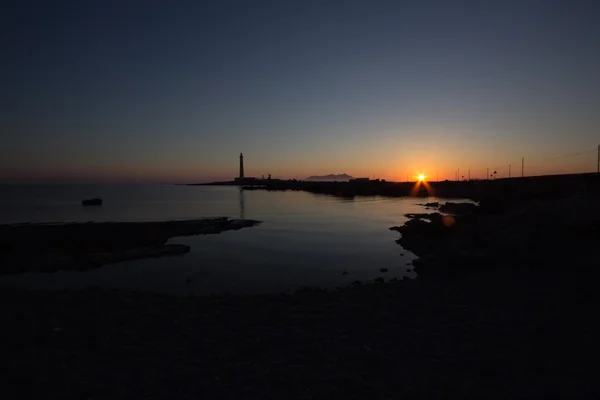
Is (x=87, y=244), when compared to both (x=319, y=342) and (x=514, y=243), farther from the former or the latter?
(x=514, y=243)

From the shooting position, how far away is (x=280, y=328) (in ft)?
32.8

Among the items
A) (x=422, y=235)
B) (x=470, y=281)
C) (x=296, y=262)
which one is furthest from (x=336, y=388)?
(x=422, y=235)

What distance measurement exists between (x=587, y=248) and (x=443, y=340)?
1544 cm

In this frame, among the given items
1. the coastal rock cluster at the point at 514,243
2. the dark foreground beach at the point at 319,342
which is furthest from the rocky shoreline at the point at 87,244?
the coastal rock cluster at the point at 514,243

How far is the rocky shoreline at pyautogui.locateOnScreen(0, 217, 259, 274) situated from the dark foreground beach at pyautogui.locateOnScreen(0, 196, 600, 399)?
10.2m

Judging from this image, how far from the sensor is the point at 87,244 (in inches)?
1169

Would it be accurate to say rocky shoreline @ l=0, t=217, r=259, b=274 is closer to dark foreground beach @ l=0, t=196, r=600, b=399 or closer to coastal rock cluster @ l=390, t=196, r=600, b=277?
dark foreground beach @ l=0, t=196, r=600, b=399

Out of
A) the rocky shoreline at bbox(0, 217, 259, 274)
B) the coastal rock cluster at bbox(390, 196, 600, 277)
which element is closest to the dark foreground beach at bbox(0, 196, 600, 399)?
the coastal rock cluster at bbox(390, 196, 600, 277)

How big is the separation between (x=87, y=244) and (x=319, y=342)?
26390mm

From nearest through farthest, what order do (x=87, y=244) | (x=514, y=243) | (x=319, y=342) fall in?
1. (x=319, y=342)
2. (x=514, y=243)
3. (x=87, y=244)

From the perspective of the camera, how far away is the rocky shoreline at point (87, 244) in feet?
76.9

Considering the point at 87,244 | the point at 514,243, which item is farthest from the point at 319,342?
the point at 87,244

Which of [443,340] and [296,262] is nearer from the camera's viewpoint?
[443,340]

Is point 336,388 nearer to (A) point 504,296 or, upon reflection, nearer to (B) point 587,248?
(A) point 504,296
